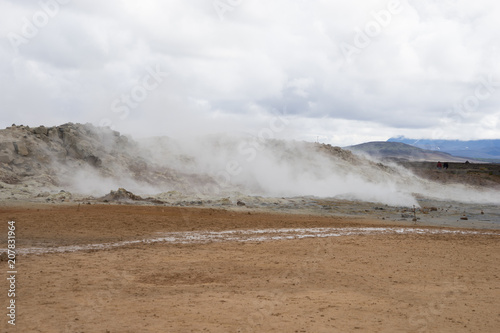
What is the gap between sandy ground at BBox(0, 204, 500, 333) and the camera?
23.6ft

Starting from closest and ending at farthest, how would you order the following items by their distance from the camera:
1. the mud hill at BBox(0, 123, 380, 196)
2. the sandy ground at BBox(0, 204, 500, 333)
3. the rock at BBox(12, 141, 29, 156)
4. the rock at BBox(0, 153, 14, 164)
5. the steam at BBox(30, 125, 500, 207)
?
the sandy ground at BBox(0, 204, 500, 333) < the rock at BBox(0, 153, 14, 164) < the mud hill at BBox(0, 123, 380, 196) < the rock at BBox(12, 141, 29, 156) < the steam at BBox(30, 125, 500, 207)

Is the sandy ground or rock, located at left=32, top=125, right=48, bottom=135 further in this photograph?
rock, located at left=32, top=125, right=48, bottom=135

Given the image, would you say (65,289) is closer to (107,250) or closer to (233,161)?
(107,250)

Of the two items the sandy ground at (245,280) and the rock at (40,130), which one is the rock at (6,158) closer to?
the rock at (40,130)

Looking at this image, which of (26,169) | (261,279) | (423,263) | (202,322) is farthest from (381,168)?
(202,322)

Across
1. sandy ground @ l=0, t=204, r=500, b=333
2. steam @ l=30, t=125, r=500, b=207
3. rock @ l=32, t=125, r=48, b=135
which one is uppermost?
rock @ l=32, t=125, r=48, b=135

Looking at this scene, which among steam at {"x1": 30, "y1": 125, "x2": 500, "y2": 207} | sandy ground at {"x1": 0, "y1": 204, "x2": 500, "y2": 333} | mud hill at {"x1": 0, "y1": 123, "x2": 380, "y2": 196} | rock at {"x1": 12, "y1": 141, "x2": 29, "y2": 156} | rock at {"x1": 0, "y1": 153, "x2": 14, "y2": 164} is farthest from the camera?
steam at {"x1": 30, "y1": 125, "x2": 500, "y2": 207}

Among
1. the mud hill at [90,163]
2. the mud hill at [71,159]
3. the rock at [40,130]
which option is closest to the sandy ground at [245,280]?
the mud hill at [90,163]

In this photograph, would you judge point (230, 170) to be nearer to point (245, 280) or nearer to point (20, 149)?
point (20, 149)

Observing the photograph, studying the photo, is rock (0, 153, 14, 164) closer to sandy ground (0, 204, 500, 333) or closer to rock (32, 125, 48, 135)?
rock (32, 125, 48, 135)

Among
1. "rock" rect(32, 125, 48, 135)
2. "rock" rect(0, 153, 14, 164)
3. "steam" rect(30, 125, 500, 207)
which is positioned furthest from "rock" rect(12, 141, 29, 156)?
"rock" rect(32, 125, 48, 135)

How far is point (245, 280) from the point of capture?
984 centimetres

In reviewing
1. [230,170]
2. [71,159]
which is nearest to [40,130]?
[71,159]

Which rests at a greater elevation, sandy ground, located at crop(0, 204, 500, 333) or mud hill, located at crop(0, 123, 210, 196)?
mud hill, located at crop(0, 123, 210, 196)
